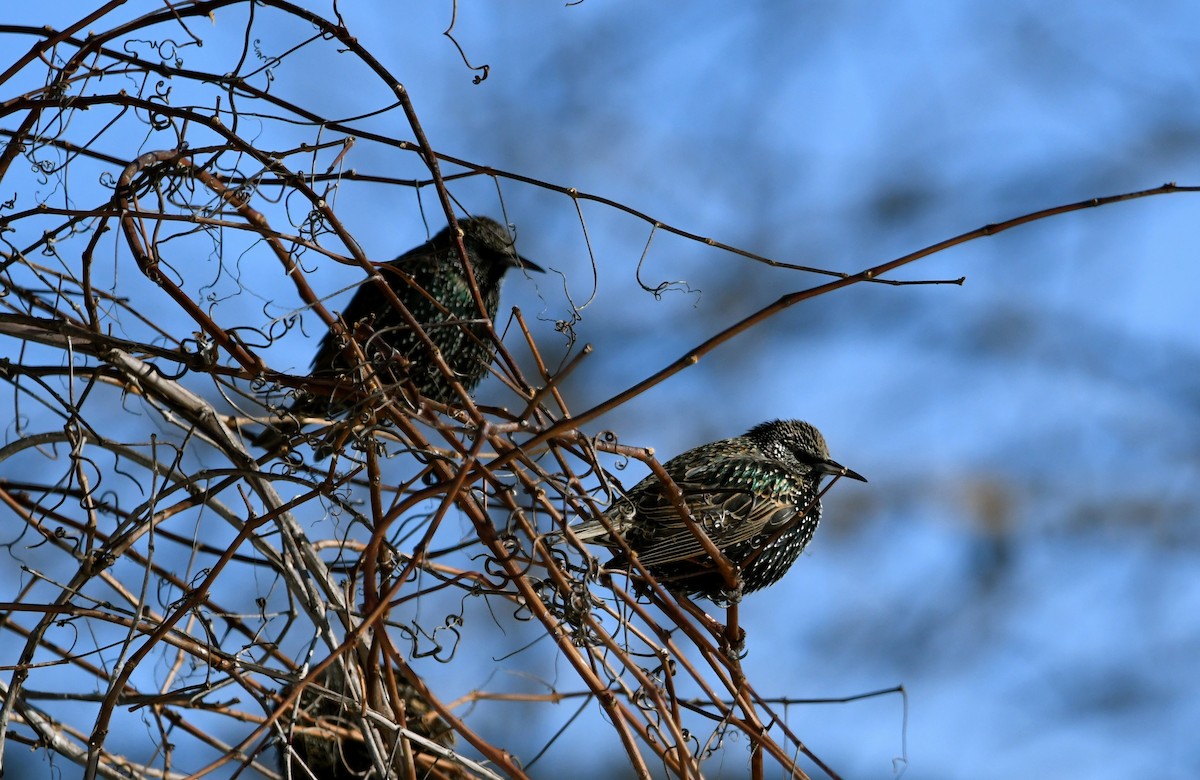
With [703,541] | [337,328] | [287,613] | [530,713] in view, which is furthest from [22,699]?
[530,713]

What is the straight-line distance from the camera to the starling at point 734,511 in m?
3.36

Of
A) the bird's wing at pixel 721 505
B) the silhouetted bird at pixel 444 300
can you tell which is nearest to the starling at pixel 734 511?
the bird's wing at pixel 721 505

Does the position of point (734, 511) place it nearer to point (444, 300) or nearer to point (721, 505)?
point (721, 505)

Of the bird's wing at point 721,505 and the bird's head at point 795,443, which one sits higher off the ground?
the bird's head at point 795,443

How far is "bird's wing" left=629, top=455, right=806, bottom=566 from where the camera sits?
3.36 meters

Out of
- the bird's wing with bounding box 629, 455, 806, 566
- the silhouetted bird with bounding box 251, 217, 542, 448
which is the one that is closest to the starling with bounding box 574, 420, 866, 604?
the bird's wing with bounding box 629, 455, 806, 566

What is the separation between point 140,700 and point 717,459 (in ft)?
6.66

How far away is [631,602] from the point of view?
234 centimetres

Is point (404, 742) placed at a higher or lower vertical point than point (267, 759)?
lower

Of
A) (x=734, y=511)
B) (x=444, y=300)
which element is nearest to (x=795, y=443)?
(x=734, y=511)

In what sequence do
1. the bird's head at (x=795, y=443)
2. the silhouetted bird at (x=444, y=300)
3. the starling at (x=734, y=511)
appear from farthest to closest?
the bird's head at (x=795, y=443), the silhouetted bird at (x=444, y=300), the starling at (x=734, y=511)

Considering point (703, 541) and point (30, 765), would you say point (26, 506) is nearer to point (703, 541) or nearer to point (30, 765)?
point (703, 541)

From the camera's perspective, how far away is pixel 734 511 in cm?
371

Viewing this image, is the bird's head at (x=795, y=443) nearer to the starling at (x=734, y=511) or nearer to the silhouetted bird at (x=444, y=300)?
the starling at (x=734, y=511)
